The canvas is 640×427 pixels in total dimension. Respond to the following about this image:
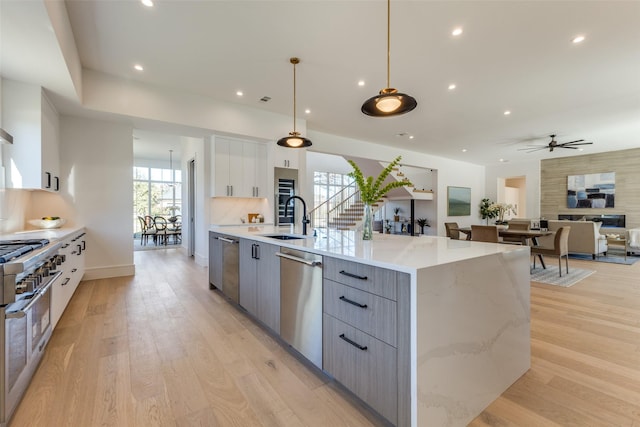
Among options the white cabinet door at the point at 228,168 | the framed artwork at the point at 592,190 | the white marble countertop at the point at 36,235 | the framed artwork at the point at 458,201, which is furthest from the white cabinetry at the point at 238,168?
the framed artwork at the point at 592,190

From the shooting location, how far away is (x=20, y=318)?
161cm

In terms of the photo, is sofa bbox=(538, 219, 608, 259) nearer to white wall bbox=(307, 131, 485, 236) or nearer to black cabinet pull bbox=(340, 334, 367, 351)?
white wall bbox=(307, 131, 485, 236)

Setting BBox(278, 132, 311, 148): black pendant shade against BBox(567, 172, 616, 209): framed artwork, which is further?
BBox(567, 172, 616, 209): framed artwork

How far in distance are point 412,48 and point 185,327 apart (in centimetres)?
401

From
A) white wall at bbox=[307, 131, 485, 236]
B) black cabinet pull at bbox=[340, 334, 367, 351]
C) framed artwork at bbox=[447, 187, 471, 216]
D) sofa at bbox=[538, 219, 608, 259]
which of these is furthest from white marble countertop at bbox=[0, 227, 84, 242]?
framed artwork at bbox=[447, 187, 471, 216]

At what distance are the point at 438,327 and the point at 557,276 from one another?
5.02 m

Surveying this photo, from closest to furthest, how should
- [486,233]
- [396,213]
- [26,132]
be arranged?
1. [26,132]
2. [486,233]
3. [396,213]

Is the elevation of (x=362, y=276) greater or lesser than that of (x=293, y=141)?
lesser

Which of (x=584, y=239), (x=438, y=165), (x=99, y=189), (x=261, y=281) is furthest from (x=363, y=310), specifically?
(x=438, y=165)

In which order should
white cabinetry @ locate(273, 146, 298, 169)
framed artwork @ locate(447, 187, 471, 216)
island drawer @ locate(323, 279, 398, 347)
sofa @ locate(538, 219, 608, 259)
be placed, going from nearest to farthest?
island drawer @ locate(323, 279, 398, 347), white cabinetry @ locate(273, 146, 298, 169), sofa @ locate(538, 219, 608, 259), framed artwork @ locate(447, 187, 471, 216)

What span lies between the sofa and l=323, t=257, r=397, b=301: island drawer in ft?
21.7

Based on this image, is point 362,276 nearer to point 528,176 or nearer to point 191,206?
point 191,206

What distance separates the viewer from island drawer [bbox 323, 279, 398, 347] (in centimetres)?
144

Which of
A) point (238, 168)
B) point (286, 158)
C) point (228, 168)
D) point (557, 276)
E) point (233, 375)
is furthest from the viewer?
A: point (286, 158)
